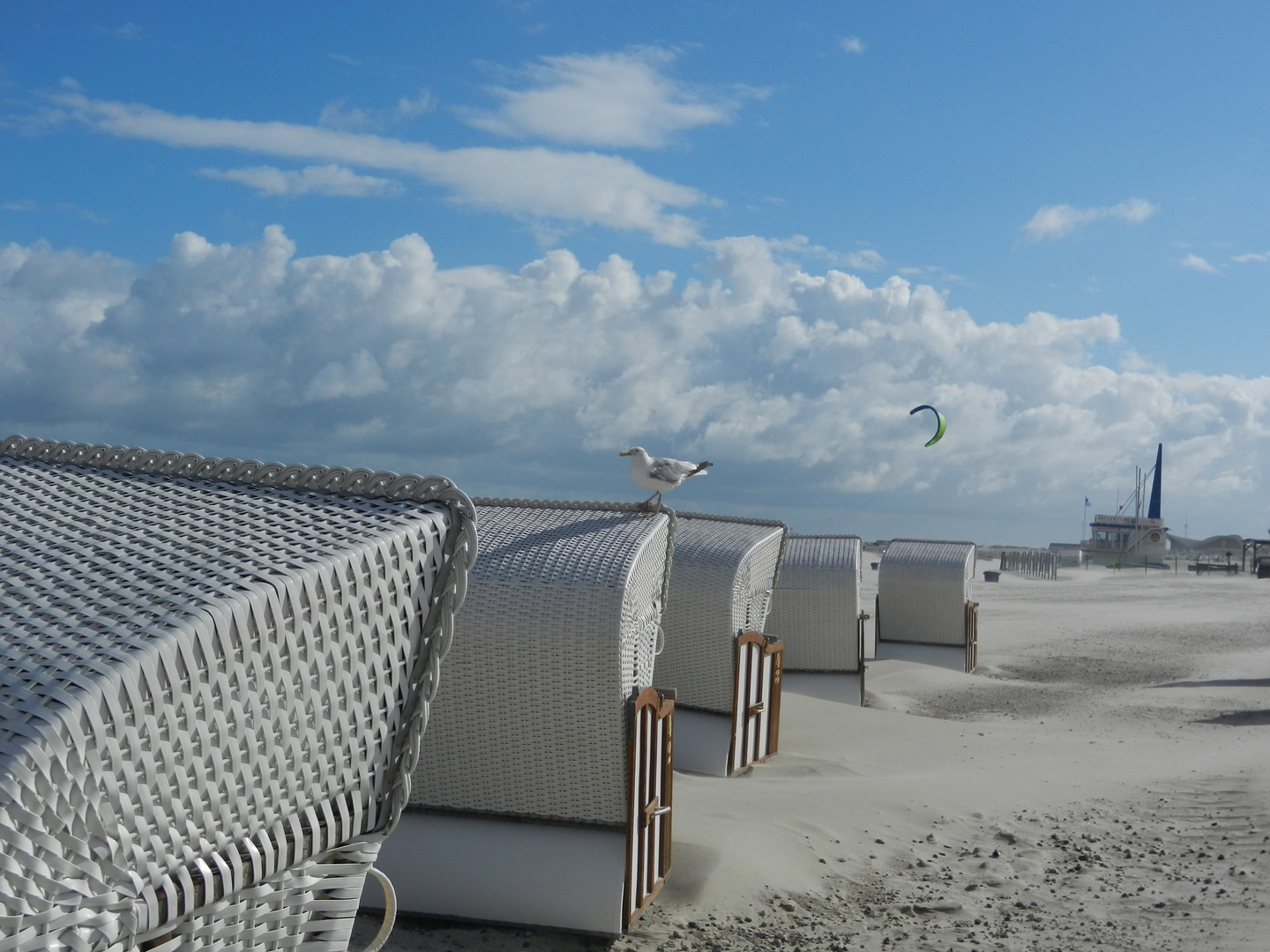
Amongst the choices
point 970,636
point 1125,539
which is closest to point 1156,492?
point 1125,539

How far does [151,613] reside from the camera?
94.7 inches

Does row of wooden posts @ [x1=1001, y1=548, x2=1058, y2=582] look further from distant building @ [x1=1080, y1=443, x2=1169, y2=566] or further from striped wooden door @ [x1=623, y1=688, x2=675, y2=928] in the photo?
striped wooden door @ [x1=623, y1=688, x2=675, y2=928]

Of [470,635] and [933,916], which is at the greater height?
[470,635]

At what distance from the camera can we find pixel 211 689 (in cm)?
237

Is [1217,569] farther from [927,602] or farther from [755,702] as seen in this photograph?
[755,702]

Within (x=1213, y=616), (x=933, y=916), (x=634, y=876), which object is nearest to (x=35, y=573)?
(x=634, y=876)

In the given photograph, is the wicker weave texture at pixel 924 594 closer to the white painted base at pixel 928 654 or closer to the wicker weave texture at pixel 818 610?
the white painted base at pixel 928 654

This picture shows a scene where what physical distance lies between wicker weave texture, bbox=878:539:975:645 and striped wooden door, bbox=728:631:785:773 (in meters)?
8.22

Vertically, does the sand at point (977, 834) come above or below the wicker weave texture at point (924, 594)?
below

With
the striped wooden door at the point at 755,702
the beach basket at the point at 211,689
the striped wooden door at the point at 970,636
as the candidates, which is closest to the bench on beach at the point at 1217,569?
the striped wooden door at the point at 970,636

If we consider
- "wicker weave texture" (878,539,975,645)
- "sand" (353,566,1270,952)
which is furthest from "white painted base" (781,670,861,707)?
"wicker weave texture" (878,539,975,645)

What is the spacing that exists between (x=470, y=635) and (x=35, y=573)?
3.63 metres

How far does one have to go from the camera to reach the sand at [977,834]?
22.4ft

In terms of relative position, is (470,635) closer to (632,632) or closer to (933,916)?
(632,632)
